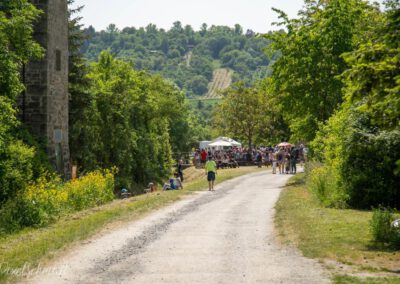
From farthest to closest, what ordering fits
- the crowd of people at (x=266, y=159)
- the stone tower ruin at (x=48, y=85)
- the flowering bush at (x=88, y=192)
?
the crowd of people at (x=266, y=159)
the stone tower ruin at (x=48, y=85)
the flowering bush at (x=88, y=192)

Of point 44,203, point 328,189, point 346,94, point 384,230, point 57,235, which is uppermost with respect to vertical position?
point 346,94

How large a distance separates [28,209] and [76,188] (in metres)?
4.72

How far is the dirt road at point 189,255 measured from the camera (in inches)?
383

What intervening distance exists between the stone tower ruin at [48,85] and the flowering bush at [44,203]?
2565 millimetres

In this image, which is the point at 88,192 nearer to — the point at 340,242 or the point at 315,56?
the point at 340,242

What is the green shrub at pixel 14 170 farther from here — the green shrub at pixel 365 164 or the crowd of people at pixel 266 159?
the crowd of people at pixel 266 159

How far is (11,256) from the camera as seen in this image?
11.6 meters

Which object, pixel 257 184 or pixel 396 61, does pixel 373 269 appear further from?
pixel 257 184

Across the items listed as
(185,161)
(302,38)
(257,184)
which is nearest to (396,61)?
(302,38)

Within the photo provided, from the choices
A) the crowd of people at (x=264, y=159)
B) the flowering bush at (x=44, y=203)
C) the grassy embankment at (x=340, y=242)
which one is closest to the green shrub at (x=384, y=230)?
the grassy embankment at (x=340, y=242)

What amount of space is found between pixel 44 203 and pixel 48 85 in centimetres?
830

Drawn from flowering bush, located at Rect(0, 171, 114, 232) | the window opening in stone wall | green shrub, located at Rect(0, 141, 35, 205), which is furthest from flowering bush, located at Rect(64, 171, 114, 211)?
the window opening in stone wall

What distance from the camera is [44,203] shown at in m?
Answer: 17.7

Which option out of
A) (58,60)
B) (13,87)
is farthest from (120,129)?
(13,87)
